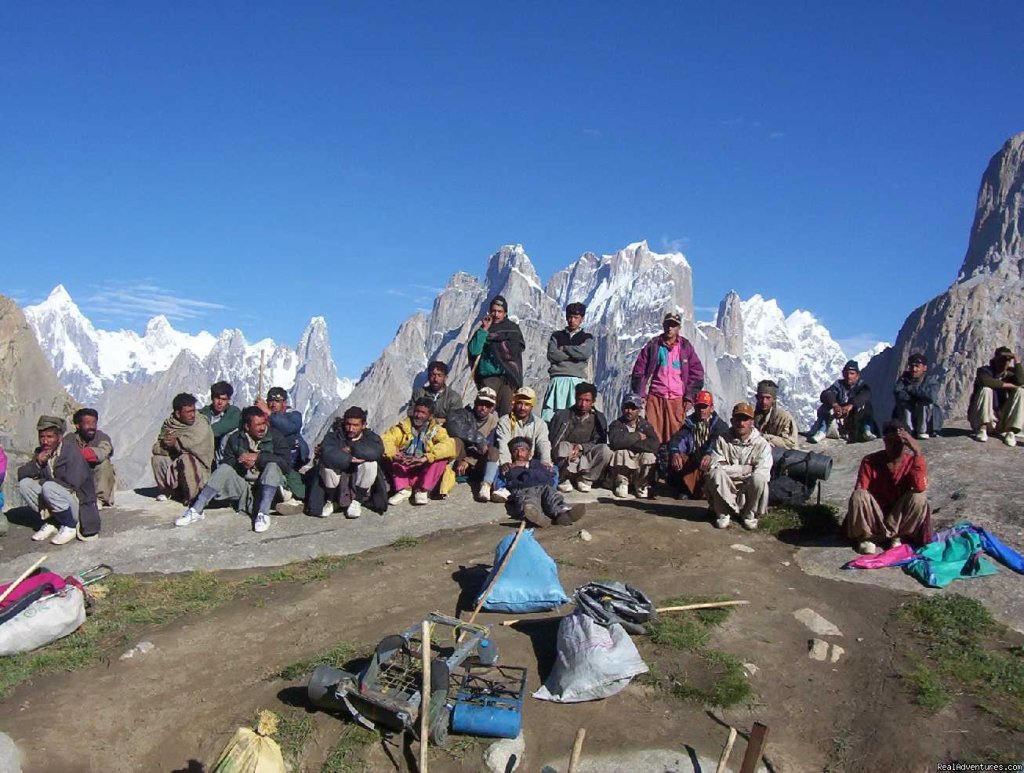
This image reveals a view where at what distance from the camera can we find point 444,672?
228 inches

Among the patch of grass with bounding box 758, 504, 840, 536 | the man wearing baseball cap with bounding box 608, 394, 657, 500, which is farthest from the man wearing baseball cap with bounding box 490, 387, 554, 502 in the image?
the patch of grass with bounding box 758, 504, 840, 536

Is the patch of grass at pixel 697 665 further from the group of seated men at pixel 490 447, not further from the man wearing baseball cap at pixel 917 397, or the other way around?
the man wearing baseball cap at pixel 917 397

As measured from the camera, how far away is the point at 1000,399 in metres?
13.0

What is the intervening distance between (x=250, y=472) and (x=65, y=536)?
268 cm

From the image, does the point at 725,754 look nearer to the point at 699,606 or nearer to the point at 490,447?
the point at 699,606

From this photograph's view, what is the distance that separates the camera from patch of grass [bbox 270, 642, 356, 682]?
21.4ft

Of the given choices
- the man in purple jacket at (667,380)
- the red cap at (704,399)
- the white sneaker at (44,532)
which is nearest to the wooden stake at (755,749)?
the red cap at (704,399)

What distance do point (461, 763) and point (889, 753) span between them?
10.7 ft

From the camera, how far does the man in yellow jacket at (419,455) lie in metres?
11.7

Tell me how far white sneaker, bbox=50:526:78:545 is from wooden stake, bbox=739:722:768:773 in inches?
384

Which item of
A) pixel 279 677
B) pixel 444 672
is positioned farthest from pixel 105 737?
pixel 444 672

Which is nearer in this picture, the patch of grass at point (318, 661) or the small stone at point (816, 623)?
the patch of grass at point (318, 661)

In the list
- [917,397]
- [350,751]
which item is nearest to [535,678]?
[350,751]

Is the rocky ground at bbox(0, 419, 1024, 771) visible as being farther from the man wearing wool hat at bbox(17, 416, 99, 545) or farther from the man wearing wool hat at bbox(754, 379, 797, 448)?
the man wearing wool hat at bbox(754, 379, 797, 448)
